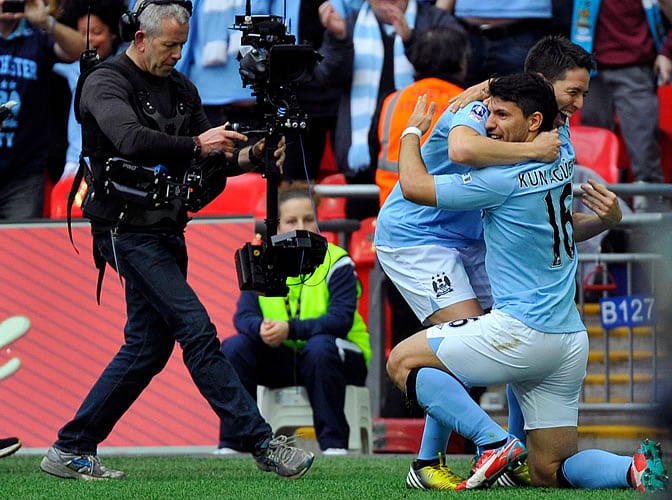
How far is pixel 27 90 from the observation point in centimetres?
1023

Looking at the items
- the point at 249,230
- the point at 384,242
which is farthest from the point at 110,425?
the point at 249,230

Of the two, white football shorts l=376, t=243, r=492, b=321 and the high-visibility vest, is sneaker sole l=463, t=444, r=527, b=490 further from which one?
the high-visibility vest

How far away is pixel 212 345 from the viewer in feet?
19.7

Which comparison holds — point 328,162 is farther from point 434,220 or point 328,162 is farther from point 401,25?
point 434,220

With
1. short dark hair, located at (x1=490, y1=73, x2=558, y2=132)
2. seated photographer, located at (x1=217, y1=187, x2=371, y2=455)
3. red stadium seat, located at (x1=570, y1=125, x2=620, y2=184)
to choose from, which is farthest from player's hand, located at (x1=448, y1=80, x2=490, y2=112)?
red stadium seat, located at (x1=570, y1=125, x2=620, y2=184)

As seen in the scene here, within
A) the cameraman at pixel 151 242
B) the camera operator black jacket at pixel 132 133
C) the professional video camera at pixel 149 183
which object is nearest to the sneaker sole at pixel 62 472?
the cameraman at pixel 151 242

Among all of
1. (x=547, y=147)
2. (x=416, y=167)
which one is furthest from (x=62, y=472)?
(x=547, y=147)

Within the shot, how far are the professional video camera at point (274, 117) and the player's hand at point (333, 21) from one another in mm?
4077

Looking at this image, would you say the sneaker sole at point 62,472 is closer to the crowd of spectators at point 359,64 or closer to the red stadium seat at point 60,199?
the red stadium seat at point 60,199

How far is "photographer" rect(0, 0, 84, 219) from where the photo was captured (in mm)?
10055

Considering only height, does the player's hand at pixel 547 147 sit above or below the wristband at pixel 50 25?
above

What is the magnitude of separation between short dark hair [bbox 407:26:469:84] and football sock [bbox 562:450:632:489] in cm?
349

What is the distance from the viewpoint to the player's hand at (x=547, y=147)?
5.32 m

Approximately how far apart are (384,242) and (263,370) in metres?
2.39
